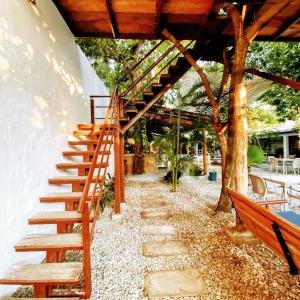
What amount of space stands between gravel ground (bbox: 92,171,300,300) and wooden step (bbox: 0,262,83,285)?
352mm

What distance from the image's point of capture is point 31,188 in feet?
9.05

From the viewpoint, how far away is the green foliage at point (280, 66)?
718cm

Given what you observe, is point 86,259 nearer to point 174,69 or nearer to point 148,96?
point 148,96

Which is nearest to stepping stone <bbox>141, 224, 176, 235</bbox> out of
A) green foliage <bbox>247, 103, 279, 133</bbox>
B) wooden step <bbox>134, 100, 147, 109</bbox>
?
wooden step <bbox>134, 100, 147, 109</bbox>

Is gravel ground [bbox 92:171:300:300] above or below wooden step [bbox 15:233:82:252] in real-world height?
below

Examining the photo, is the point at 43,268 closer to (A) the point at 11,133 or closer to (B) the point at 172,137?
(A) the point at 11,133

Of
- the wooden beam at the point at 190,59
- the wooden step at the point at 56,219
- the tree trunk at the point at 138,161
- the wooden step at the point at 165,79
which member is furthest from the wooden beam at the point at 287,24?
the tree trunk at the point at 138,161

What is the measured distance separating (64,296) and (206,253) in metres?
1.70

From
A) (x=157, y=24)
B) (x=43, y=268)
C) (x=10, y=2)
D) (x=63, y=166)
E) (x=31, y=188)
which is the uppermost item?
(x=157, y=24)

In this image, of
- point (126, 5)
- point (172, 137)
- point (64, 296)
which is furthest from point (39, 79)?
point (172, 137)

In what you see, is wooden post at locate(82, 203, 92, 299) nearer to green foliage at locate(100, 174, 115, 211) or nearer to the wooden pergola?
green foliage at locate(100, 174, 115, 211)

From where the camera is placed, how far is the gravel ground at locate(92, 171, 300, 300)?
84.0 inches

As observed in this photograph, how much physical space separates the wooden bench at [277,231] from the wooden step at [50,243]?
171 centimetres

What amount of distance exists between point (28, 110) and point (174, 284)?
2.59 m
